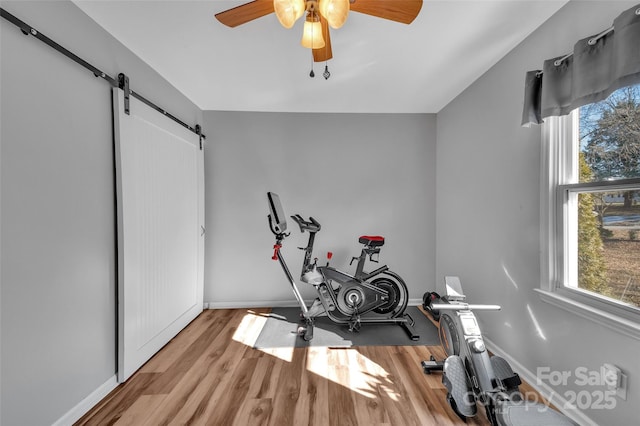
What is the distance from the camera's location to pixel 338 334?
103 inches

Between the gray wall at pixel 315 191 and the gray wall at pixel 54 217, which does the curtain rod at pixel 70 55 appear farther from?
the gray wall at pixel 315 191

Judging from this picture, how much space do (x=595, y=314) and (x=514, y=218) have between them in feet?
2.64

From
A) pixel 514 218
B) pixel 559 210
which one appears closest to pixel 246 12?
pixel 559 210

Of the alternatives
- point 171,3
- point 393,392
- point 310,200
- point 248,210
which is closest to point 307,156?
point 310,200

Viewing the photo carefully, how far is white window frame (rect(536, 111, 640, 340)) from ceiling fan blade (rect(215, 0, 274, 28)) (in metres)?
1.81

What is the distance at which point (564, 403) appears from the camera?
1566 millimetres

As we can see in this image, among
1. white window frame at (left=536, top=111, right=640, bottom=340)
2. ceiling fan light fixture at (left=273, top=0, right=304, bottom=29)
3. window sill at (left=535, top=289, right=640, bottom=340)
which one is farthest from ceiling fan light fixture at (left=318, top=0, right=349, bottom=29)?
window sill at (left=535, top=289, right=640, bottom=340)

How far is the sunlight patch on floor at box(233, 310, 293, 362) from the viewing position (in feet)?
7.42

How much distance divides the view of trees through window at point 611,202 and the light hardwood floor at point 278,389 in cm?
107

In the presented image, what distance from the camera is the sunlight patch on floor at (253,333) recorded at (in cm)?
226

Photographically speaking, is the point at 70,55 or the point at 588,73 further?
the point at 70,55

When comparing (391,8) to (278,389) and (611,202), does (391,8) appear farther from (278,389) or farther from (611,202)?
(278,389)

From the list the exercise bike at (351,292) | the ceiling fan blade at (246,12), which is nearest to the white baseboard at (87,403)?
the exercise bike at (351,292)

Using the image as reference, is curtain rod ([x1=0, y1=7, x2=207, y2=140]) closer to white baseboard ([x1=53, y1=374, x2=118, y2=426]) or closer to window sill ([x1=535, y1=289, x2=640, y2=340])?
white baseboard ([x1=53, y1=374, x2=118, y2=426])
